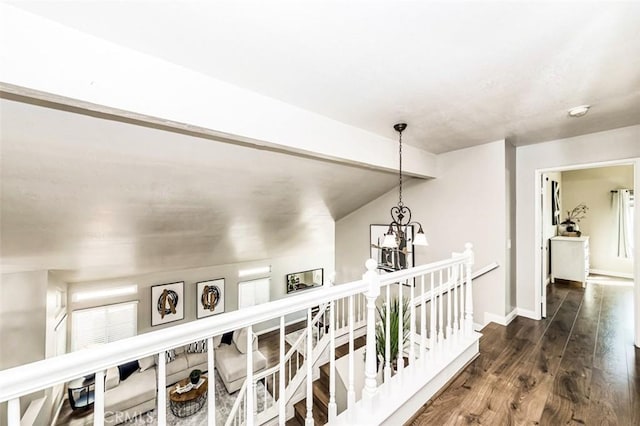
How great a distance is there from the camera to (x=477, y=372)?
7.53 feet

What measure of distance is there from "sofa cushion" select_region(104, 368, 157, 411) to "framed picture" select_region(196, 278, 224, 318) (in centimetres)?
166

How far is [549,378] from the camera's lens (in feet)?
7.29

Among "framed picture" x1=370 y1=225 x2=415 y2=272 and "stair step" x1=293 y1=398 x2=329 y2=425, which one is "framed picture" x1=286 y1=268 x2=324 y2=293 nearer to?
"framed picture" x1=370 y1=225 x2=415 y2=272

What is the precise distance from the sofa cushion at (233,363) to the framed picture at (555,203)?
262 inches

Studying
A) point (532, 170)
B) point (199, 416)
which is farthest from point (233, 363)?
point (532, 170)

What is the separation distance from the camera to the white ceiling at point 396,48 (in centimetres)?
125

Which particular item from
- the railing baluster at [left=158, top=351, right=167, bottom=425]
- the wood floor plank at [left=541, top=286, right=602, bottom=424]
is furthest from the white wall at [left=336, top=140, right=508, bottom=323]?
the railing baluster at [left=158, top=351, right=167, bottom=425]

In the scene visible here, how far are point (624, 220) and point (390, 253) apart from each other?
211 inches

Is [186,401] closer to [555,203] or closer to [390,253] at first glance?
[390,253]

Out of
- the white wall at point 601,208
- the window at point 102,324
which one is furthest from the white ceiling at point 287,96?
the white wall at point 601,208

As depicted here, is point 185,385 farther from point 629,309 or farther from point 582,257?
point 582,257

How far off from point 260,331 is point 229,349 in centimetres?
143

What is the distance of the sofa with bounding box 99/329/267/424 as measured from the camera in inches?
167

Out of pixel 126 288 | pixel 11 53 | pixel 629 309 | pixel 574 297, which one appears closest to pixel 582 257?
pixel 574 297
